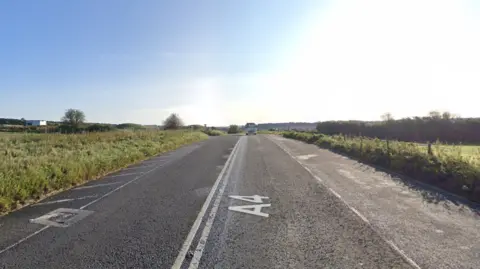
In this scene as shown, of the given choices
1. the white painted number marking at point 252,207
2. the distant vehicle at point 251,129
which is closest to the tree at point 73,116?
the distant vehicle at point 251,129

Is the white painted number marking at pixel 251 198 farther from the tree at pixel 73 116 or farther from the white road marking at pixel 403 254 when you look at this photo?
the tree at pixel 73 116

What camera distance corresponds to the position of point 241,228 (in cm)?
559

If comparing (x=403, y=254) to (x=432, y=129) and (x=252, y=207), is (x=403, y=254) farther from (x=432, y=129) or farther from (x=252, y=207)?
(x=432, y=129)

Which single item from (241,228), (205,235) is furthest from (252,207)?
(205,235)

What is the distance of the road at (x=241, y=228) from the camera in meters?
4.29

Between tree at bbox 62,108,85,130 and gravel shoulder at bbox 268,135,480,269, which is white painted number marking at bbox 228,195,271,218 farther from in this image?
tree at bbox 62,108,85,130

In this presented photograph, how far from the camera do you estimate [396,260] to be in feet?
13.8

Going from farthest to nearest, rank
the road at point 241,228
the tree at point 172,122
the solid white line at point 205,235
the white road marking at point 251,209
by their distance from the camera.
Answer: the tree at point 172,122, the white road marking at point 251,209, the road at point 241,228, the solid white line at point 205,235

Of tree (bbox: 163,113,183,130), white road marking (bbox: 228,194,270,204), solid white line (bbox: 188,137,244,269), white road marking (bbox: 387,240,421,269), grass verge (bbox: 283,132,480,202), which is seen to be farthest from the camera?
tree (bbox: 163,113,183,130)

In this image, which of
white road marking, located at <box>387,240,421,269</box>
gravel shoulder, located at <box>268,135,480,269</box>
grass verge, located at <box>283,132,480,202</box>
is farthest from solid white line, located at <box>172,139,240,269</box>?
grass verge, located at <box>283,132,480,202</box>

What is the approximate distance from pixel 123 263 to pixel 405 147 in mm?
13490

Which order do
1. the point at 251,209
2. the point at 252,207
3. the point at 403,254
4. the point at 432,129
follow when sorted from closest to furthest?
the point at 403,254
the point at 251,209
the point at 252,207
the point at 432,129

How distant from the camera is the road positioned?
429cm

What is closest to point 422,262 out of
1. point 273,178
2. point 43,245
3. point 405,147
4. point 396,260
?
point 396,260
